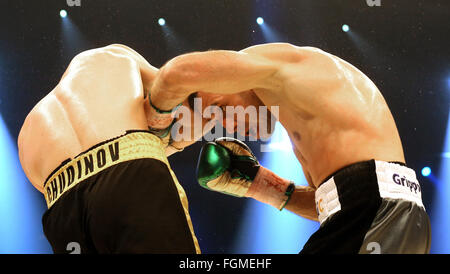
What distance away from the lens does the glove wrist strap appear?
207cm

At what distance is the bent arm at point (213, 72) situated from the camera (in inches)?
58.2

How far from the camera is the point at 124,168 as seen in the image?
4.22 feet

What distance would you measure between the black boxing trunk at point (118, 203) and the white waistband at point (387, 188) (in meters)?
0.42

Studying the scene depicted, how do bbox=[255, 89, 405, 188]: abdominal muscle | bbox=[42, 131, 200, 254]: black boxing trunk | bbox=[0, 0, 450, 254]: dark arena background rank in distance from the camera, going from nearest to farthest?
1. bbox=[42, 131, 200, 254]: black boxing trunk
2. bbox=[255, 89, 405, 188]: abdominal muscle
3. bbox=[0, 0, 450, 254]: dark arena background

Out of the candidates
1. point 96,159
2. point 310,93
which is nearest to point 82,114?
point 96,159

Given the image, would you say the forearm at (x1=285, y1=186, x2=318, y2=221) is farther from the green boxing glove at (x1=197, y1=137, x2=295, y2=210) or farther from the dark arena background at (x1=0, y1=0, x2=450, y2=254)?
the dark arena background at (x1=0, y1=0, x2=450, y2=254)

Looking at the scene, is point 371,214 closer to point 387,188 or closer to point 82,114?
point 387,188

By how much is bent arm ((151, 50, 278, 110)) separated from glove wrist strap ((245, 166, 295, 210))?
0.62 m

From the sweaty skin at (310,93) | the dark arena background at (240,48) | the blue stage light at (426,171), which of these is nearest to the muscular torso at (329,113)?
the sweaty skin at (310,93)

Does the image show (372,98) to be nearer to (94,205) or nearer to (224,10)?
(94,205)

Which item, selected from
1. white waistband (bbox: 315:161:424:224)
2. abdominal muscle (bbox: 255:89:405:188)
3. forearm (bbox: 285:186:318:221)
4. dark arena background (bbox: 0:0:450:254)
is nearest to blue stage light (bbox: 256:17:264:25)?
dark arena background (bbox: 0:0:450:254)

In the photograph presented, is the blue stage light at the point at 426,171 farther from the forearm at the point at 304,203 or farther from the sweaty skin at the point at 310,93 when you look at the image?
the sweaty skin at the point at 310,93
